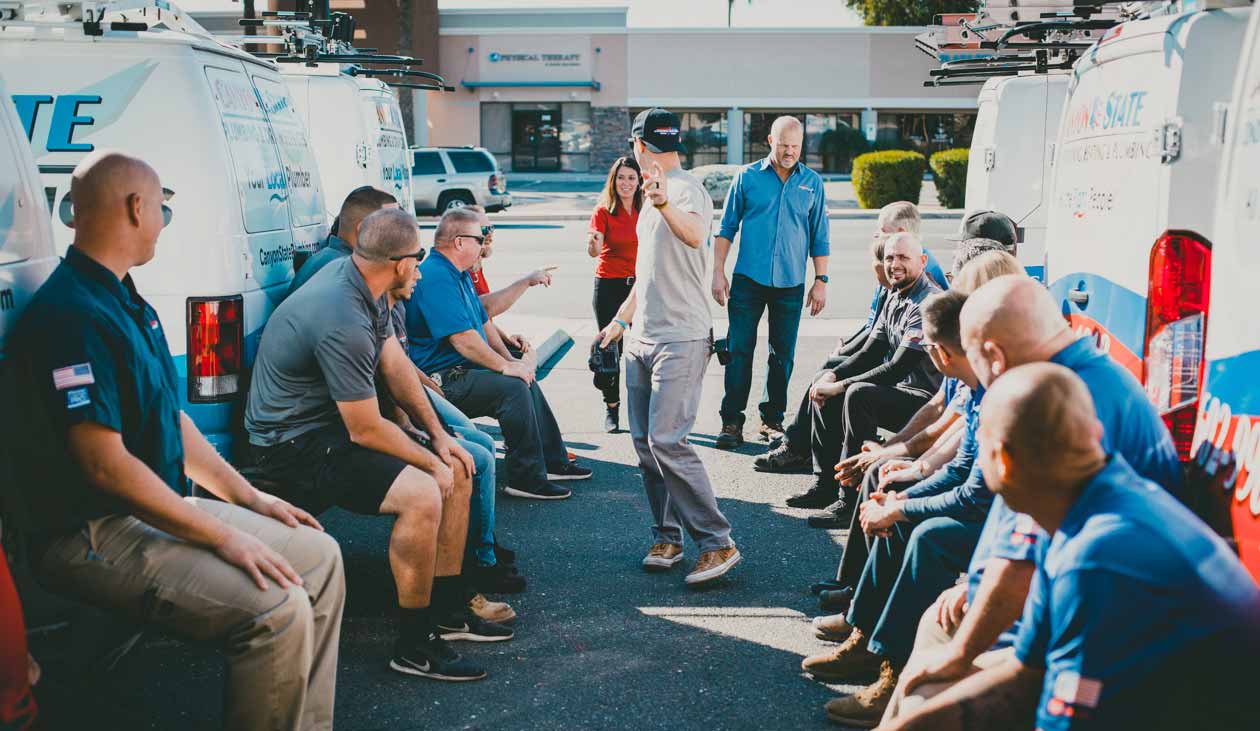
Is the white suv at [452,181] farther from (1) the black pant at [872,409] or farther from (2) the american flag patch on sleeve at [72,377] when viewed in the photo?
(2) the american flag patch on sleeve at [72,377]

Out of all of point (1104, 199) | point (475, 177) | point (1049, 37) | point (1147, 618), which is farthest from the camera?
point (475, 177)

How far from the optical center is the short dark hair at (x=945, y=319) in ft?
13.1

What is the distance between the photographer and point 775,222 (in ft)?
26.0

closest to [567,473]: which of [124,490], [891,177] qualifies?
[124,490]

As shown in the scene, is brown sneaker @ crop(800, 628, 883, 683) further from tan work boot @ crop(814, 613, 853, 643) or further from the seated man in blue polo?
the seated man in blue polo

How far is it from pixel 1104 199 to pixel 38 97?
166 inches

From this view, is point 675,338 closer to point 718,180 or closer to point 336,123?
point 336,123

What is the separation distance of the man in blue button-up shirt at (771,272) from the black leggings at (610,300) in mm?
674

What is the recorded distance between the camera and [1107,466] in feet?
7.89

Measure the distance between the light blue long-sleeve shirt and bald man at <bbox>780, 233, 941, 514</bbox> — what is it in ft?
5.35

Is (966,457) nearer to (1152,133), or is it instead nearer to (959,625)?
(959,625)

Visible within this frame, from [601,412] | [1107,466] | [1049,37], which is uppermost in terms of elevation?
[1049,37]

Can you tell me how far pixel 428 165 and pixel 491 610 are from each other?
24666 millimetres

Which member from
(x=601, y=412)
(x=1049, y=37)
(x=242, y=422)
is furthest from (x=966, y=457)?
(x=1049, y=37)
